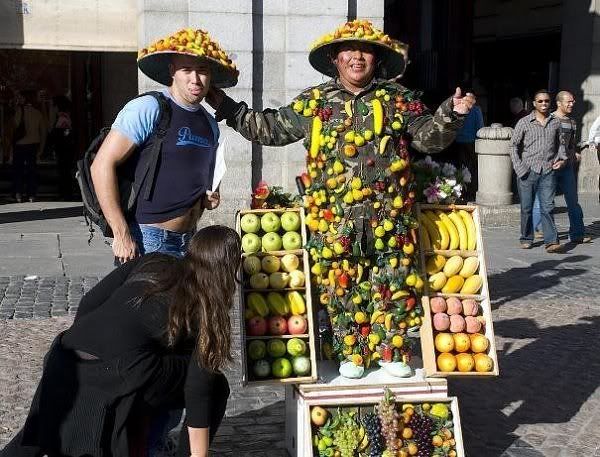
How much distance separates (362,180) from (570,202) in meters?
6.94

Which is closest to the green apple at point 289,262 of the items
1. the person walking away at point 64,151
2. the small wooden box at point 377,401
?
the small wooden box at point 377,401

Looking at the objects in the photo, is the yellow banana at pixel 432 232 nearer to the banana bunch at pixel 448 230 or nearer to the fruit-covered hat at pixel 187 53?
the banana bunch at pixel 448 230

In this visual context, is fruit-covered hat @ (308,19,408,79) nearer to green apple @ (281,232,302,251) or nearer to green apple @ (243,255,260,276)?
green apple @ (281,232,302,251)

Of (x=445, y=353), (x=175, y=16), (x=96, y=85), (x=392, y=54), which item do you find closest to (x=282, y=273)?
(x=445, y=353)

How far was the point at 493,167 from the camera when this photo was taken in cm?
1252

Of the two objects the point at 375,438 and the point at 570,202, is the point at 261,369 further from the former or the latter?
the point at 570,202

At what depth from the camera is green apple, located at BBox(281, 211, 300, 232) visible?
4559mm

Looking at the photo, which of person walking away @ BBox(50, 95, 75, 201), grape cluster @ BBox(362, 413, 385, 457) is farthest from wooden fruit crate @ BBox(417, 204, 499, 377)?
person walking away @ BBox(50, 95, 75, 201)

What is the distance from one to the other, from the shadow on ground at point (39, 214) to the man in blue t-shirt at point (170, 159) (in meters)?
8.26

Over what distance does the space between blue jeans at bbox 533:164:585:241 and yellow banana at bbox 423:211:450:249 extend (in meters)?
6.00

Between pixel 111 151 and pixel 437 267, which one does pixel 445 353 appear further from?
pixel 111 151

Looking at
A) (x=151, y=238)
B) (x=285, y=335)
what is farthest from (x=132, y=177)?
(x=285, y=335)

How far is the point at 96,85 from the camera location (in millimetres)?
15445

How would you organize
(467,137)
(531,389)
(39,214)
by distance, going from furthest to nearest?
(39,214), (467,137), (531,389)
